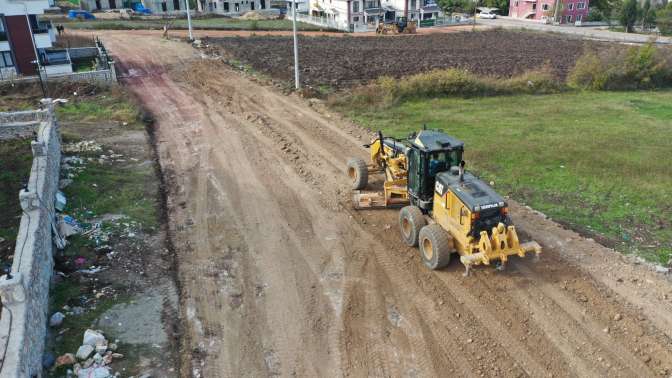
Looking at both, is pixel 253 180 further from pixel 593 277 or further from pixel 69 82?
pixel 69 82

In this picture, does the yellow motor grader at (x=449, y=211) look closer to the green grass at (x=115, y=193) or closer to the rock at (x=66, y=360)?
the green grass at (x=115, y=193)

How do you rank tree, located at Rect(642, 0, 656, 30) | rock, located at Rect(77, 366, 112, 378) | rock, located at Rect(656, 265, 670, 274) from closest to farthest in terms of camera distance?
rock, located at Rect(77, 366, 112, 378) → rock, located at Rect(656, 265, 670, 274) → tree, located at Rect(642, 0, 656, 30)

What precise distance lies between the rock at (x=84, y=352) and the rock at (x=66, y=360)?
0.08m

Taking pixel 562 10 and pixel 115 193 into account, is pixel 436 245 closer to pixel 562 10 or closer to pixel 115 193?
pixel 115 193

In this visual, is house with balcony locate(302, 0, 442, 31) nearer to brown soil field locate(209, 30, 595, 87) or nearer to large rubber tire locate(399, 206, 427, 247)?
brown soil field locate(209, 30, 595, 87)

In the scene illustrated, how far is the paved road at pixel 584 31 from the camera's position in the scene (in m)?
54.5

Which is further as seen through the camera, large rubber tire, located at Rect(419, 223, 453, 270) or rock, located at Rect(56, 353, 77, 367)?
large rubber tire, located at Rect(419, 223, 453, 270)

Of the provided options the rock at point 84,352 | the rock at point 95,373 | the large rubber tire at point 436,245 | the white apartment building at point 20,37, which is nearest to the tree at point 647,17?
the white apartment building at point 20,37

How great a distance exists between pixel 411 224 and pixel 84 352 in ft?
22.3

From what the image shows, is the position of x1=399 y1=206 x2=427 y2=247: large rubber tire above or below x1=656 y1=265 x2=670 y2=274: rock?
above

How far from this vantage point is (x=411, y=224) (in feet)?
36.7

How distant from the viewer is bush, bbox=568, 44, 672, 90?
28.7m

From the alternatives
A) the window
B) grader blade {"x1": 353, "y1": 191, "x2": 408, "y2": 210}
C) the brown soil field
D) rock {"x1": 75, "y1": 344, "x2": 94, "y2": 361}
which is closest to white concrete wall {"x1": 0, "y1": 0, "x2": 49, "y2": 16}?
the window

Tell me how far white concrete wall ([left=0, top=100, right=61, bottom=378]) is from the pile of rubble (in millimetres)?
454
